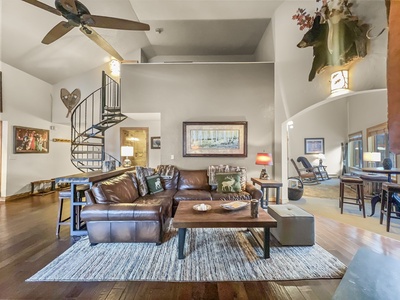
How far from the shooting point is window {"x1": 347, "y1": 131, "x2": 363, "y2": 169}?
8.14m

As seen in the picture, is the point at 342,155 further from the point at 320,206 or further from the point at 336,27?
the point at 336,27

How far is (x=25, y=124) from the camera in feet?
19.3

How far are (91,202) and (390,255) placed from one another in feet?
12.8

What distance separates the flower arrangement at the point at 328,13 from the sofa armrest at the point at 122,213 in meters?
4.40

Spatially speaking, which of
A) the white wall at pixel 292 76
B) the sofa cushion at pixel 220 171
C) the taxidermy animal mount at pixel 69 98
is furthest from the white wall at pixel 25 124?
the white wall at pixel 292 76

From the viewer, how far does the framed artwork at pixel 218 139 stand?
202 inches

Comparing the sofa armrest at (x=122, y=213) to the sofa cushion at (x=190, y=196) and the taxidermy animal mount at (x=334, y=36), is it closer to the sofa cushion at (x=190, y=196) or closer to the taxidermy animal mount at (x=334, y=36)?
the sofa cushion at (x=190, y=196)

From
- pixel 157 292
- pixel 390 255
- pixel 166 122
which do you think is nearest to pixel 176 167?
pixel 166 122

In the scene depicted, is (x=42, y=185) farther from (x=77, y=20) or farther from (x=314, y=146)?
(x=314, y=146)

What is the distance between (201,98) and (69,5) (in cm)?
314

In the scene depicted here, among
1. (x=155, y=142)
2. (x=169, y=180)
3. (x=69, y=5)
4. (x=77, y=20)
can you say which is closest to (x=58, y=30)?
(x=77, y=20)

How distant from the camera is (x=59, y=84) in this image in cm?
688

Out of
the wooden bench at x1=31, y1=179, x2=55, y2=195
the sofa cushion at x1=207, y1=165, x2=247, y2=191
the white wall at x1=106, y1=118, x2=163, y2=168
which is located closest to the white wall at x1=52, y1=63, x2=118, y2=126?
the white wall at x1=106, y1=118, x2=163, y2=168

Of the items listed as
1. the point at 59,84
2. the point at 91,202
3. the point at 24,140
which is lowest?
the point at 91,202
